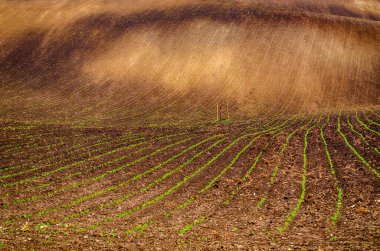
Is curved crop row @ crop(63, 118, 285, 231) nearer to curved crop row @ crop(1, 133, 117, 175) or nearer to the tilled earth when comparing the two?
the tilled earth

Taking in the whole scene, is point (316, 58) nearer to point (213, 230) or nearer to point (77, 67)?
Answer: point (77, 67)

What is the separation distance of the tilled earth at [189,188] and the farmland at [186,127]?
→ 0.07m

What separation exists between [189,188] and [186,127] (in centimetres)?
999

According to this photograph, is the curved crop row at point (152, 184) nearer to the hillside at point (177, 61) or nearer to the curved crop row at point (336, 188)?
the curved crop row at point (336, 188)

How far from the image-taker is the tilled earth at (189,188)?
9.31m

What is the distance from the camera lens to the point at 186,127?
22.9 meters

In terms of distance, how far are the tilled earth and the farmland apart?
0.07 m

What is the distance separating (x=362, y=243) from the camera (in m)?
8.43

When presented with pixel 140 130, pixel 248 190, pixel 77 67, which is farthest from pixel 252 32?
pixel 248 190

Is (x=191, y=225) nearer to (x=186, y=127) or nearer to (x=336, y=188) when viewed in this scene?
(x=336, y=188)

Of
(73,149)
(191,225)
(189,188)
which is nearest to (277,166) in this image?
(189,188)

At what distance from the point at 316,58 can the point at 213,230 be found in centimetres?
3344

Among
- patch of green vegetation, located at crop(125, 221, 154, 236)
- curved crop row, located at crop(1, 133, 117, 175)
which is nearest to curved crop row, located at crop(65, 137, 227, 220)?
patch of green vegetation, located at crop(125, 221, 154, 236)

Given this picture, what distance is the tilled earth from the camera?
30.6ft
